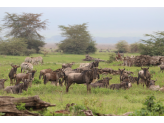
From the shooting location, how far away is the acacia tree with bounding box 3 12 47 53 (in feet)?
187

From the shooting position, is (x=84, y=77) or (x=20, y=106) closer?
(x=20, y=106)

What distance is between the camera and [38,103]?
279 inches

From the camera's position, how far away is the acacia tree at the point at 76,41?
56469mm

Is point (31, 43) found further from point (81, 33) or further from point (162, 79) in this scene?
point (162, 79)

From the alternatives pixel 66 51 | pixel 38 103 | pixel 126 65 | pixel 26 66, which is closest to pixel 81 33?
pixel 66 51

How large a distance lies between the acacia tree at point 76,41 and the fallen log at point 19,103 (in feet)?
159

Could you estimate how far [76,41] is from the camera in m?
57.0

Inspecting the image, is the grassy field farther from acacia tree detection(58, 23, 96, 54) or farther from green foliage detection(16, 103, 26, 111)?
acacia tree detection(58, 23, 96, 54)

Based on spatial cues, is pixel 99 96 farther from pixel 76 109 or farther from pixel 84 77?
pixel 76 109

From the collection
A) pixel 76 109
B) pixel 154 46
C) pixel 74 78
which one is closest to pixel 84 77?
pixel 74 78

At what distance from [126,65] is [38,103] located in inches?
809

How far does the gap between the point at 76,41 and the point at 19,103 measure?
50.3m

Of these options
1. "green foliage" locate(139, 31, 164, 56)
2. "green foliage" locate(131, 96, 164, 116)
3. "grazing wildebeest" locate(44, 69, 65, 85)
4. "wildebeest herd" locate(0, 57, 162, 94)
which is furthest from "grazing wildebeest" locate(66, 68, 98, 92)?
"green foliage" locate(139, 31, 164, 56)

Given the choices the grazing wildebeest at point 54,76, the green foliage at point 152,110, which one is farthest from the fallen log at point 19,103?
the grazing wildebeest at point 54,76
